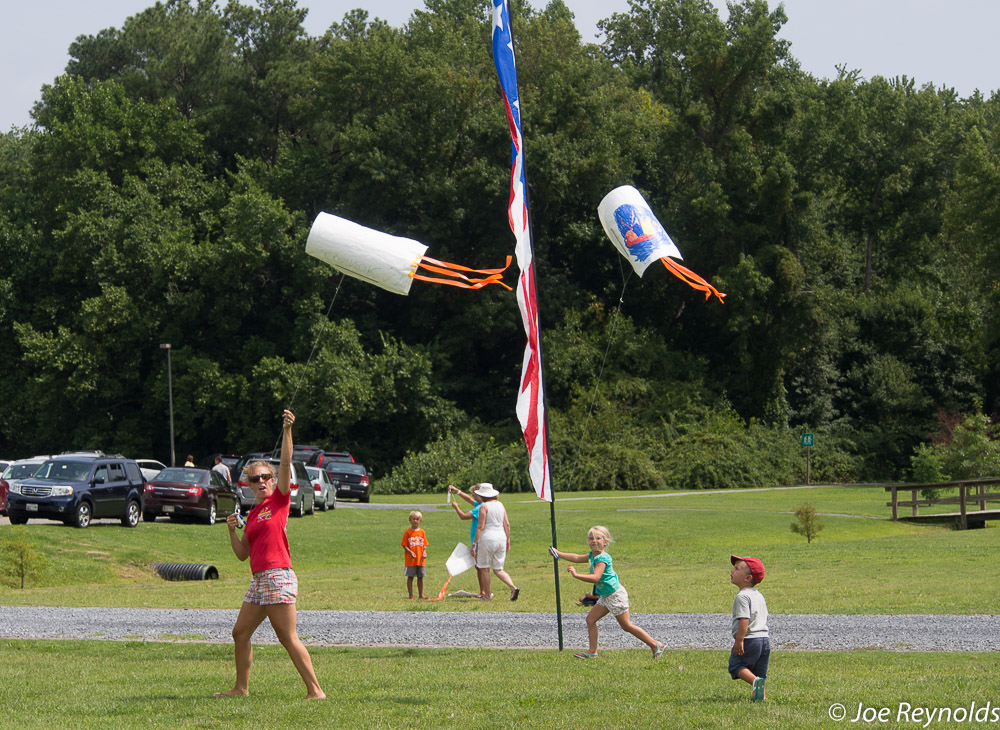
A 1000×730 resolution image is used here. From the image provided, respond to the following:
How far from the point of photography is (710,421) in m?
62.2

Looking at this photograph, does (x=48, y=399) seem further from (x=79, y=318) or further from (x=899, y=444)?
(x=899, y=444)

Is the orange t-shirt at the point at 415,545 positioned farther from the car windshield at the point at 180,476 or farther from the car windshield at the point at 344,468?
the car windshield at the point at 344,468

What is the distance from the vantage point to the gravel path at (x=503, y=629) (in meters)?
12.6

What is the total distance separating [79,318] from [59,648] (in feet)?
181

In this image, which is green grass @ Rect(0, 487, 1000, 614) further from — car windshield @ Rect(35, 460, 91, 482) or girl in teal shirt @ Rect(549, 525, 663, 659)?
girl in teal shirt @ Rect(549, 525, 663, 659)

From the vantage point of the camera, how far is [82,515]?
28.5 m

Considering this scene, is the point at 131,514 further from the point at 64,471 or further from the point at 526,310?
the point at 526,310

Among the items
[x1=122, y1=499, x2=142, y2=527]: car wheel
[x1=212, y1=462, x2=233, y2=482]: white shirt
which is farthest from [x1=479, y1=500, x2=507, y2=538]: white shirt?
[x1=212, y1=462, x2=233, y2=482]: white shirt

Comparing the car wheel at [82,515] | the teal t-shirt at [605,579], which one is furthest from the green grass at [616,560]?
the teal t-shirt at [605,579]

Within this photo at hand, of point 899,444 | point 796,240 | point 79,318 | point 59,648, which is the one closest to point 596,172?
point 796,240

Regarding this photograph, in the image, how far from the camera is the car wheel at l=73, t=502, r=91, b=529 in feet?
93.0

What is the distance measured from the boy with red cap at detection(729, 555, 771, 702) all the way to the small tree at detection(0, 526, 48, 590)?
16.6m

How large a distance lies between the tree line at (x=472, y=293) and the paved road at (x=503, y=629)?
1655 inches

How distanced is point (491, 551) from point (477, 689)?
8206 millimetres
